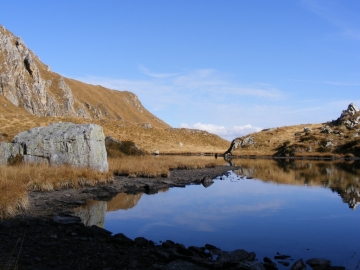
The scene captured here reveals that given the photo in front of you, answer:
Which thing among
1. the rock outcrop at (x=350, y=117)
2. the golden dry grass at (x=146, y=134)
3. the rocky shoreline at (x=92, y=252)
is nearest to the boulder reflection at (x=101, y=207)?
the rocky shoreline at (x=92, y=252)

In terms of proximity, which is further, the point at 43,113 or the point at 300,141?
the point at 43,113

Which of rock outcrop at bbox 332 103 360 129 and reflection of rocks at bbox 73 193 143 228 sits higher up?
rock outcrop at bbox 332 103 360 129

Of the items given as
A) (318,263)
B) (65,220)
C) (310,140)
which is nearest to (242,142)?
(310,140)

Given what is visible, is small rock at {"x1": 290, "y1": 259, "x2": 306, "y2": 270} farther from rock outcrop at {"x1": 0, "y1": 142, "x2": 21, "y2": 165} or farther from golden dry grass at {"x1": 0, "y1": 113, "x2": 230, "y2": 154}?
golden dry grass at {"x1": 0, "y1": 113, "x2": 230, "y2": 154}

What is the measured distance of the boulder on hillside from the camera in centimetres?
2305

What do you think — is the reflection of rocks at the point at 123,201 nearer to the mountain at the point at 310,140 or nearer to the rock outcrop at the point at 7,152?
the rock outcrop at the point at 7,152

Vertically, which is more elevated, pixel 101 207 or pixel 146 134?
pixel 146 134

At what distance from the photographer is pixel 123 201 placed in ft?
58.9

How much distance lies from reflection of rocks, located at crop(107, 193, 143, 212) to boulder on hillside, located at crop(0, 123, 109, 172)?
4.95 m

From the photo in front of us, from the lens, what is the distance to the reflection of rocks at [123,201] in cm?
1648

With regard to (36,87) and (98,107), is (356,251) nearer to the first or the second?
(36,87)

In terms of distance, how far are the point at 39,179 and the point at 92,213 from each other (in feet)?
17.5

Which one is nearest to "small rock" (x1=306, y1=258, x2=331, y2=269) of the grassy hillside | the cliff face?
the grassy hillside

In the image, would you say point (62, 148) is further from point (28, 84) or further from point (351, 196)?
point (28, 84)
